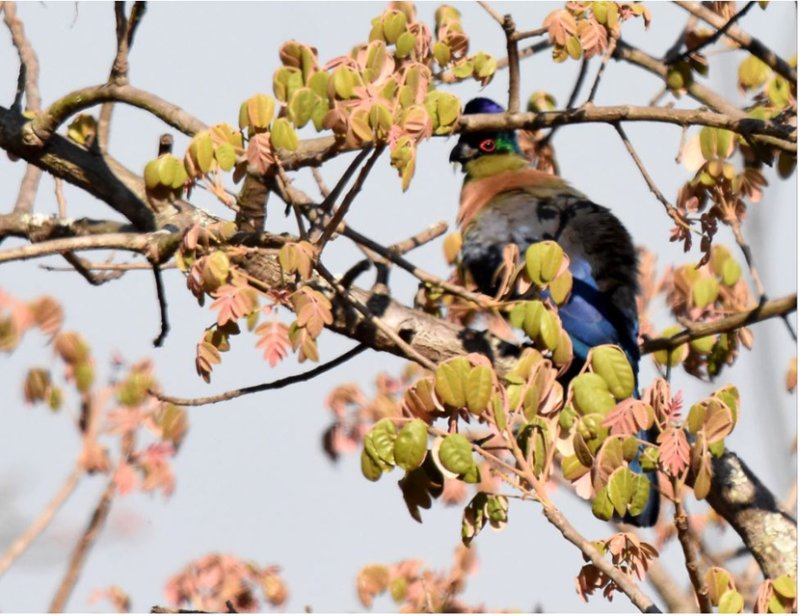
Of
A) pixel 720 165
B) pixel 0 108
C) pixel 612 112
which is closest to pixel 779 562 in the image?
pixel 720 165

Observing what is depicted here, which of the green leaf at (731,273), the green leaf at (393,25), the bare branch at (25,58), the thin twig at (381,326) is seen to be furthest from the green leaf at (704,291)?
the bare branch at (25,58)

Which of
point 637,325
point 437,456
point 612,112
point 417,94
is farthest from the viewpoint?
point 637,325

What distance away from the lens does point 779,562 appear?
3777 millimetres

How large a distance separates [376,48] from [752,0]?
1.56 metres

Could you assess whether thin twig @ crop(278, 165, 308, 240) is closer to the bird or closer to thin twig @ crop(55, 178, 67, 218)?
thin twig @ crop(55, 178, 67, 218)

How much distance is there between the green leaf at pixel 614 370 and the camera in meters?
2.59

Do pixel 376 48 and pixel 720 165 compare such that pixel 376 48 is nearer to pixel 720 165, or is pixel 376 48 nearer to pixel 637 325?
pixel 720 165

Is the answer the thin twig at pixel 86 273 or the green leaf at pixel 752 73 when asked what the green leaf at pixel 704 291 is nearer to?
the green leaf at pixel 752 73

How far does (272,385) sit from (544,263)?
1.01 meters

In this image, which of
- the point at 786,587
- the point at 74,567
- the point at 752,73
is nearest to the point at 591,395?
the point at 786,587

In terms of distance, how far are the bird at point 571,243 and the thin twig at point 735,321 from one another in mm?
457

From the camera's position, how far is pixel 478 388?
7.88 feet

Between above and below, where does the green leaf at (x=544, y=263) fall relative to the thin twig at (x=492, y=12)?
below

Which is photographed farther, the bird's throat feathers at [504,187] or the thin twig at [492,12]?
the bird's throat feathers at [504,187]
